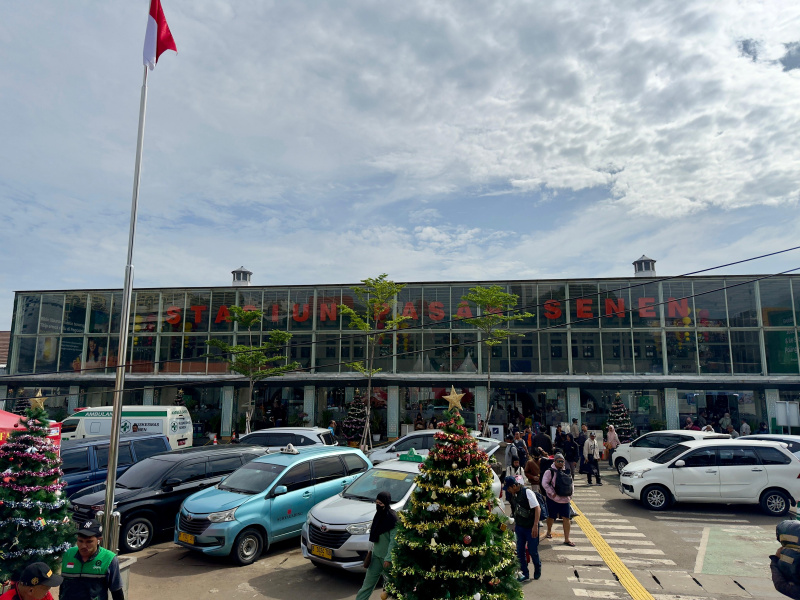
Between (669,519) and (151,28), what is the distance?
15736 mm

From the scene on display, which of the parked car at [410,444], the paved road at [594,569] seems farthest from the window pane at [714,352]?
the paved road at [594,569]

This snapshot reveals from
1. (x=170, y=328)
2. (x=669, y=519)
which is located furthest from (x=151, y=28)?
(x=170, y=328)

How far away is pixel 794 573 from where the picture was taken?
16.8ft

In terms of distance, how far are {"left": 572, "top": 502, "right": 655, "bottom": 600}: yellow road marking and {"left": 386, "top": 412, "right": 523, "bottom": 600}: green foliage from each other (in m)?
3.25

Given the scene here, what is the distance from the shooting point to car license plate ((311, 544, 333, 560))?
8297mm

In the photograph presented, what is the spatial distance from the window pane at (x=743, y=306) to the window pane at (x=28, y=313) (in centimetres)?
4192

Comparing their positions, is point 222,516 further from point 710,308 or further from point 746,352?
point 746,352

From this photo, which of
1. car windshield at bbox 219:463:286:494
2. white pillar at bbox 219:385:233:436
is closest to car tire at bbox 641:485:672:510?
car windshield at bbox 219:463:286:494

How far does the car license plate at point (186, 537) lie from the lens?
9242 millimetres

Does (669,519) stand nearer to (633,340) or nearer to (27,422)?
(27,422)

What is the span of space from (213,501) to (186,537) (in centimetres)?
71

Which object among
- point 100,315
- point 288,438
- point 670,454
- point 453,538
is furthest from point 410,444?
point 100,315

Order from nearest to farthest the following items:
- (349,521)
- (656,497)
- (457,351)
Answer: (349,521) → (656,497) → (457,351)

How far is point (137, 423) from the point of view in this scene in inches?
862
